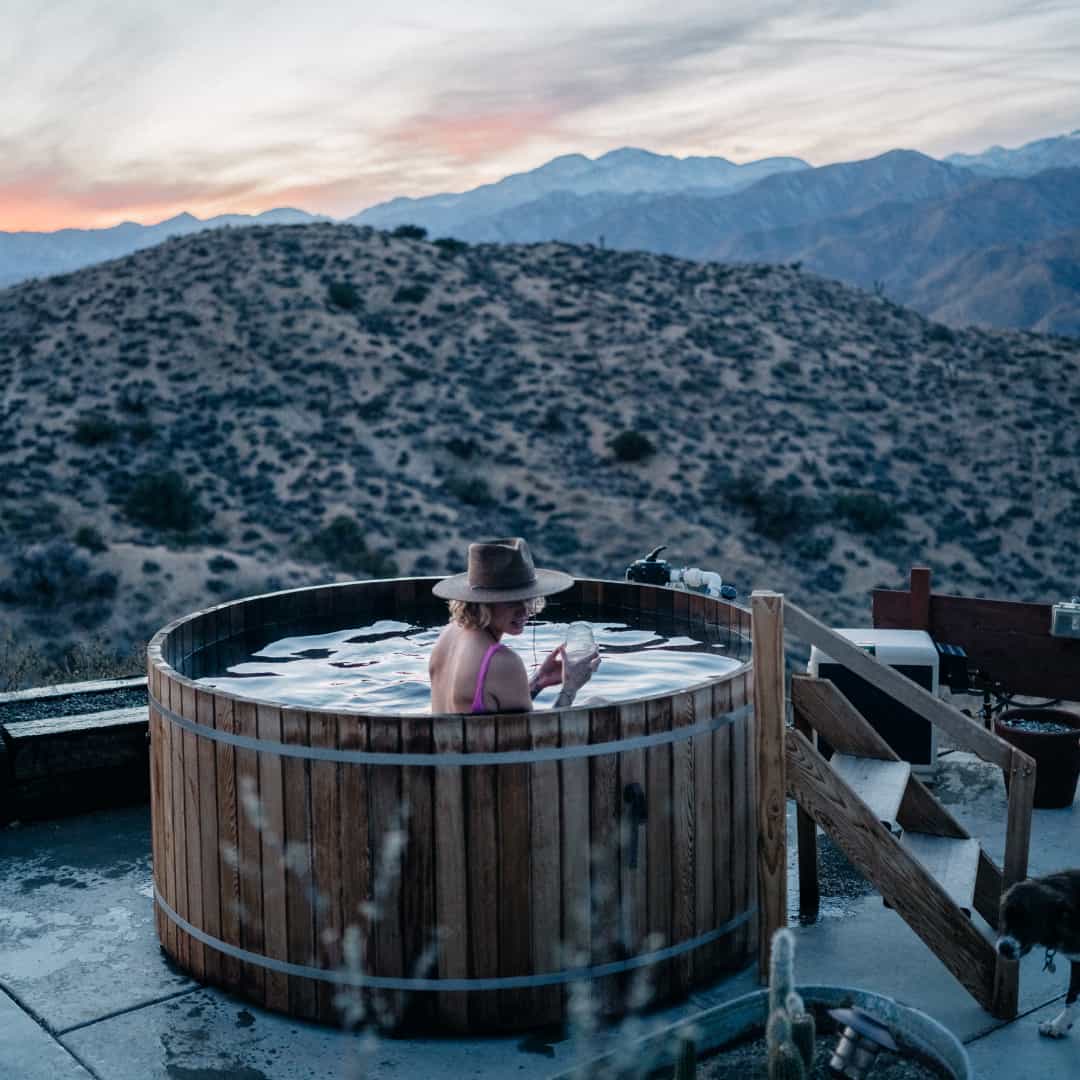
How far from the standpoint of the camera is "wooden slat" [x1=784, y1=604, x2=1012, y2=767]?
13.2 feet

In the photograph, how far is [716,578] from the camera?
6.49m

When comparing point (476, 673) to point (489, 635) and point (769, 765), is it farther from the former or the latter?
point (769, 765)

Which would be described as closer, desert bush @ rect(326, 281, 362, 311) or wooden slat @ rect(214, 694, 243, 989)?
wooden slat @ rect(214, 694, 243, 989)

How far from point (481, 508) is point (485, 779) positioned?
2745cm

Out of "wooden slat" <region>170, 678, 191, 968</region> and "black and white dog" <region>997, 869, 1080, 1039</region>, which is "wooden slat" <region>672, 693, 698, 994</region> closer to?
"black and white dog" <region>997, 869, 1080, 1039</region>

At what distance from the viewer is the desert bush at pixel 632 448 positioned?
34031mm

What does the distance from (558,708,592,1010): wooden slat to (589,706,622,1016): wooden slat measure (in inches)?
0.8

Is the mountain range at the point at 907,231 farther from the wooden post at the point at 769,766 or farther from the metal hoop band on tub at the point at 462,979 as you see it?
the metal hoop band on tub at the point at 462,979

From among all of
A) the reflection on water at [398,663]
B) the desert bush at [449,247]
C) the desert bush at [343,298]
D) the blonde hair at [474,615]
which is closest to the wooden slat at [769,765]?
the blonde hair at [474,615]

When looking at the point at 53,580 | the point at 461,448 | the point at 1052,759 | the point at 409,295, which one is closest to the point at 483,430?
the point at 461,448

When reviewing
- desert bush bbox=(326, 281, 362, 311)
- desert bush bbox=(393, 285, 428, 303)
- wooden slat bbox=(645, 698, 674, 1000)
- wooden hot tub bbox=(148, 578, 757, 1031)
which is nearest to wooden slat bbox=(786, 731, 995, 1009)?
wooden hot tub bbox=(148, 578, 757, 1031)

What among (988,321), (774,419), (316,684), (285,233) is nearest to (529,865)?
(316,684)

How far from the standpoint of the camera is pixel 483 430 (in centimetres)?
3484

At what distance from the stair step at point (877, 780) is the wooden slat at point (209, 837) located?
82.7 inches
